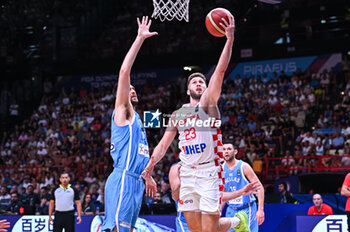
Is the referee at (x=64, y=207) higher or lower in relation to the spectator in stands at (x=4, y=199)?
higher

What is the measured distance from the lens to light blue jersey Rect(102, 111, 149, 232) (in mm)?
6045

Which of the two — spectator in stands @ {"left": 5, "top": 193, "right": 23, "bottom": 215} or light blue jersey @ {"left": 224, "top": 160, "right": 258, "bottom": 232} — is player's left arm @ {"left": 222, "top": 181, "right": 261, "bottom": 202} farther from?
spectator in stands @ {"left": 5, "top": 193, "right": 23, "bottom": 215}

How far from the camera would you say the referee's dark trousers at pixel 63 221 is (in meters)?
→ 12.7

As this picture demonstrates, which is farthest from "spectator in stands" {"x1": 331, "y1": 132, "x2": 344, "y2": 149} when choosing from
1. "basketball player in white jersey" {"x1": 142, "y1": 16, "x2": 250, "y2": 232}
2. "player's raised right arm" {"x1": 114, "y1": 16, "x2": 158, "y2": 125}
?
"player's raised right arm" {"x1": 114, "y1": 16, "x2": 158, "y2": 125}

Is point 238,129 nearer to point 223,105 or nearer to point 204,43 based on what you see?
point 223,105

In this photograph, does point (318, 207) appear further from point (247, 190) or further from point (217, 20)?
point (217, 20)

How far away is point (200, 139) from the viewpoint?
21.2 ft

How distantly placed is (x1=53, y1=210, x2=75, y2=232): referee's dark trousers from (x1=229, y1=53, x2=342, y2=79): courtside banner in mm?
13541

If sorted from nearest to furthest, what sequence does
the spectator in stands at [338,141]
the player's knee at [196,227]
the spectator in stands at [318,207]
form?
the player's knee at [196,227]
the spectator in stands at [318,207]
the spectator in stands at [338,141]

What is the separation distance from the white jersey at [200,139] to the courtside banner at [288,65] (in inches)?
697

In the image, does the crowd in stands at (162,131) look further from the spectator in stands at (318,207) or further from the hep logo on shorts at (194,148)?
the hep logo on shorts at (194,148)

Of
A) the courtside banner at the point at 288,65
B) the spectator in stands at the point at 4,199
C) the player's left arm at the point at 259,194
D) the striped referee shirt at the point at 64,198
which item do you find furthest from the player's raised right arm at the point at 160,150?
the courtside banner at the point at 288,65

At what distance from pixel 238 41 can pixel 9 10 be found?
1316 cm

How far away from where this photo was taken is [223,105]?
22047 mm
